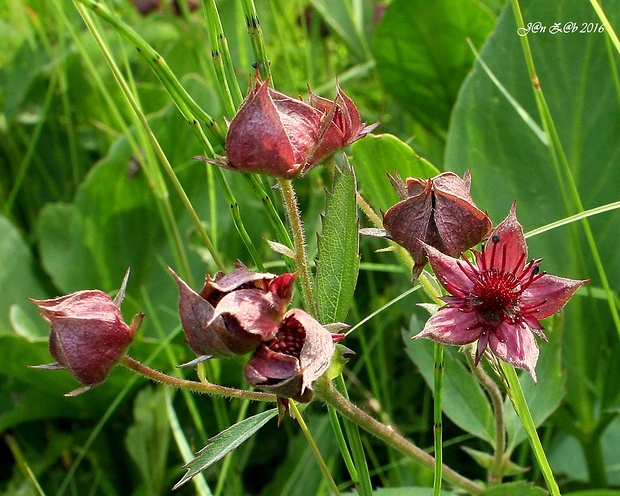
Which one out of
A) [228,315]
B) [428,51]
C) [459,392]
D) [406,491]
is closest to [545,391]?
[459,392]

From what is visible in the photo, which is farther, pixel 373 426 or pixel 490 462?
pixel 490 462

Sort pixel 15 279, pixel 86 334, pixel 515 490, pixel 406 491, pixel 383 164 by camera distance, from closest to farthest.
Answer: pixel 86 334 < pixel 515 490 < pixel 406 491 < pixel 383 164 < pixel 15 279

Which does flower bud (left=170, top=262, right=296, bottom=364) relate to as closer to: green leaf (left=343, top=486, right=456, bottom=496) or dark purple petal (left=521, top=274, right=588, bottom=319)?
dark purple petal (left=521, top=274, right=588, bottom=319)

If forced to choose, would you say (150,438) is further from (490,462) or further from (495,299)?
(495,299)

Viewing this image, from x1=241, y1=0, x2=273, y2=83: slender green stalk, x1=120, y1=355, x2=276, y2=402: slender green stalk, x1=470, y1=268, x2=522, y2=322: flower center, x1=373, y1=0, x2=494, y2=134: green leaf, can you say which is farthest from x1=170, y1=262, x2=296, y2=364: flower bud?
x1=373, y1=0, x2=494, y2=134: green leaf

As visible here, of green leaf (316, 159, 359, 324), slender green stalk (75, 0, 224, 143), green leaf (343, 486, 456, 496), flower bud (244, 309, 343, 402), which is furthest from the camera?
green leaf (343, 486, 456, 496)

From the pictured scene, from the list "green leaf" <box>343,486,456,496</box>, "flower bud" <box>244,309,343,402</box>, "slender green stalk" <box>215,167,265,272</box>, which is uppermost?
"slender green stalk" <box>215,167,265,272</box>

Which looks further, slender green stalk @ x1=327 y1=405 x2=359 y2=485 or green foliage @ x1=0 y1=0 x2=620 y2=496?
green foliage @ x1=0 y1=0 x2=620 y2=496
